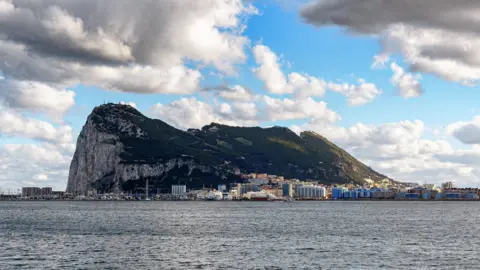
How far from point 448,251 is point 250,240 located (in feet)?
109

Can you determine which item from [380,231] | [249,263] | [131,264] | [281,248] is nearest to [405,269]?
[249,263]

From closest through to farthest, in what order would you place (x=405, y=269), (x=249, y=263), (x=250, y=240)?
(x=405, y=269) → (x=249, y=263) → (x=250, y=240)

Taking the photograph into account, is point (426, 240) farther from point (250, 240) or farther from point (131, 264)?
point (131, 264)

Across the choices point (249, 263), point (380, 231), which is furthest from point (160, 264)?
point (380, 231)

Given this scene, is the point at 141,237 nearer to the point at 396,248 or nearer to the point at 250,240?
the point at 250,240

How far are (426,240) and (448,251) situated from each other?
16.3 m

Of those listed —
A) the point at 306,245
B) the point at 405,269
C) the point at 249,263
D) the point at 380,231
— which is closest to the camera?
the point at 405,269

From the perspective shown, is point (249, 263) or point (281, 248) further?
point (281, 248)

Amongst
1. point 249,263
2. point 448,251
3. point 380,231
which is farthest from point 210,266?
point 380,231

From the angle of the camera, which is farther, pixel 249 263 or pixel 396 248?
pixel 396 248

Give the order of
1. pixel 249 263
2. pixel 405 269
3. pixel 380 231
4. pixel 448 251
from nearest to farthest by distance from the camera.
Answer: pixel 405 269
pixel 249 263
pixel 448 251
pixel 380 231

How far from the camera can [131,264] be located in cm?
7581

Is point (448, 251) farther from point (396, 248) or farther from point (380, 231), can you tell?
point (380, 231)

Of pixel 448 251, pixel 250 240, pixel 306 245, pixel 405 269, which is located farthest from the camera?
pixel 250 240
